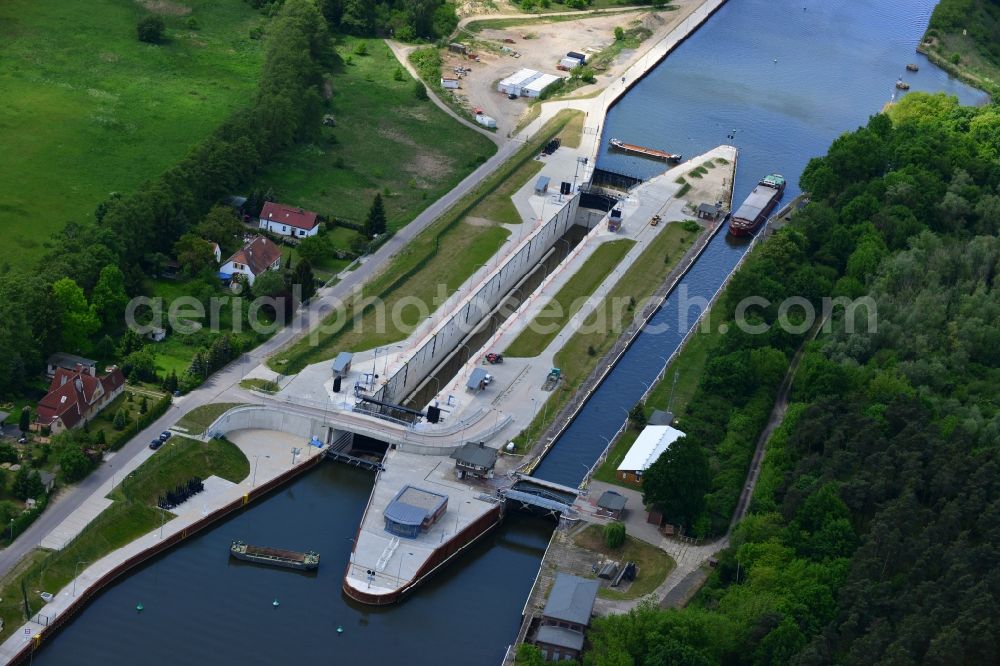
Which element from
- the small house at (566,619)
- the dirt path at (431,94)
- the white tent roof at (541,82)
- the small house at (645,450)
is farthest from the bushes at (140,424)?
the white tent roof at (541,82)

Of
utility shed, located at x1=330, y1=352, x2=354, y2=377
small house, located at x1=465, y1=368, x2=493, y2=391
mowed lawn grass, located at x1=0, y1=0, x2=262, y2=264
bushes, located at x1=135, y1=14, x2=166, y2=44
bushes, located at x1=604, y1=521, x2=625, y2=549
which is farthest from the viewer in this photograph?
bushes, located at x1=135, y1=14, x2=166, y2=44

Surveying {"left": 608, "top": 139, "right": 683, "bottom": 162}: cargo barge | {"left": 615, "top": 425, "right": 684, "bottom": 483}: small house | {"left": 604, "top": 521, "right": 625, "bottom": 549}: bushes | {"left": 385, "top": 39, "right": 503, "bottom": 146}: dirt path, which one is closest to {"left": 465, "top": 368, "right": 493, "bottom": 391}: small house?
{"left": 615, "top": 425, "right": 684, "bottom": 483}: small house

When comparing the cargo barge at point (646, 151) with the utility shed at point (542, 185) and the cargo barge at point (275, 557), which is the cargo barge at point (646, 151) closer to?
the utility shed at point (542, 185)

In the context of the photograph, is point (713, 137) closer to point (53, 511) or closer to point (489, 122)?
point (489, 122)

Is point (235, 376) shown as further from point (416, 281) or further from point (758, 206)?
point (758, 206)

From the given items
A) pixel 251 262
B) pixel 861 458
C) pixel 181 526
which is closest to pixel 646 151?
pixel 251 262

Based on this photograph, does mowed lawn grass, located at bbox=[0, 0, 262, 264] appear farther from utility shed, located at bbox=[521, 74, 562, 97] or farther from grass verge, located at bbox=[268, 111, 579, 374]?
utility shed, located at bbox=[521, 74, 562, 97]
